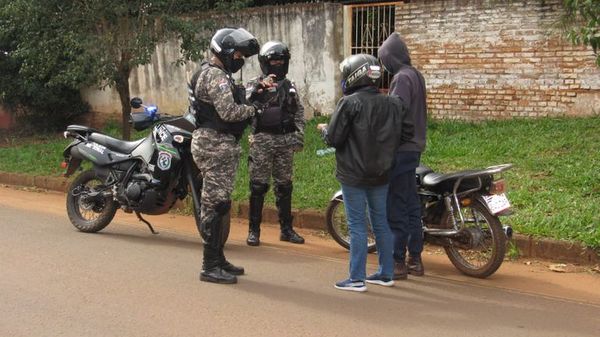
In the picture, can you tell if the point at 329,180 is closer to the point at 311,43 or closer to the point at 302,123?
the point at 302,123

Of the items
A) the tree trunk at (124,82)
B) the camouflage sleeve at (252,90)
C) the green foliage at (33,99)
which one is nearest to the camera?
the camouflage sleeve at (252,90)

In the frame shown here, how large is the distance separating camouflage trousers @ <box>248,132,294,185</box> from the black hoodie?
1.41 meters

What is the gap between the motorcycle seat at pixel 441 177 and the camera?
17.7 feet

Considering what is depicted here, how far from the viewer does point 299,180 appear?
8.50m

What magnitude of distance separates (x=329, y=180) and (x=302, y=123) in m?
1.81

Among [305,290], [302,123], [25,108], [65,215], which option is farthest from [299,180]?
[25,108]

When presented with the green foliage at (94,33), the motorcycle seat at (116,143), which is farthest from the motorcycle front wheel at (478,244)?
the green foliage at (94,33)

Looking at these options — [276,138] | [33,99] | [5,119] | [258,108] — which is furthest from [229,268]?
[5,119]

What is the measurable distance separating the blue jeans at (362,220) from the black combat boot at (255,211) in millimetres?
1713

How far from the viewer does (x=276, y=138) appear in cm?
645

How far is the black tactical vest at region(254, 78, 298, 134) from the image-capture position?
249 inches

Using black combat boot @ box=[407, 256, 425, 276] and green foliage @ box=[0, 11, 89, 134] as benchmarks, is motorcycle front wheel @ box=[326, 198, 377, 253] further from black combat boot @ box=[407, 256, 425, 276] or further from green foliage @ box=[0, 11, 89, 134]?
green foliage @ box=[0, 11, 89, 134]

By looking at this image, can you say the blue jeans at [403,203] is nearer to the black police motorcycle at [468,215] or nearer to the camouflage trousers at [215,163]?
the black police motorcycle at [468,215]

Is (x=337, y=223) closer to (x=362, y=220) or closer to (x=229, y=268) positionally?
(x=229, y=268)
